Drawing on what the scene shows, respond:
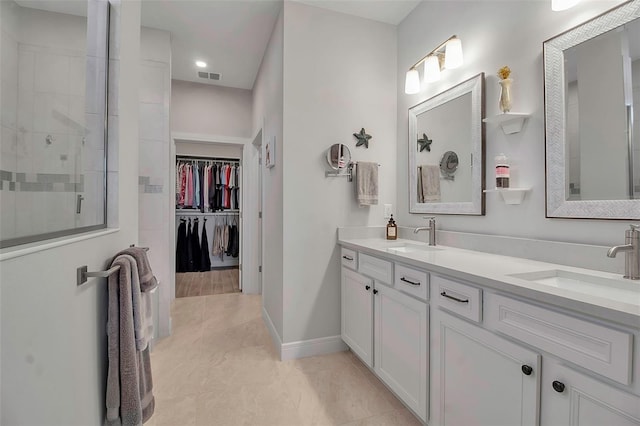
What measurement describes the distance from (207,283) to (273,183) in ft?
9.07

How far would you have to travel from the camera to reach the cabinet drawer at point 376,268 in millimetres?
1789

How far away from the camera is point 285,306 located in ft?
7.80

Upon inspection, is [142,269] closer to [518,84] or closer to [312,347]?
[312,347]

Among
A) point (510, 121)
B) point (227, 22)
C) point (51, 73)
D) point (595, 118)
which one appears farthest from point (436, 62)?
point (51, 73)

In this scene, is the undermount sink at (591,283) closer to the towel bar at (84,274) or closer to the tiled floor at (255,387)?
the tiled floor at (255,387)

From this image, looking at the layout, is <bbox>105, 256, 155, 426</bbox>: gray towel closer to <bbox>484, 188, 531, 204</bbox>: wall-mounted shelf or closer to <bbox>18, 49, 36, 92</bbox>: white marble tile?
<bbox>18, 49, 36, 92</bbox>: white marble tile

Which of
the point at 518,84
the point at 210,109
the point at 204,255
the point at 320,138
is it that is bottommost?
the point at 204,255

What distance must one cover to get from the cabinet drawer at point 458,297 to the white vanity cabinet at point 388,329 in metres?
0.10

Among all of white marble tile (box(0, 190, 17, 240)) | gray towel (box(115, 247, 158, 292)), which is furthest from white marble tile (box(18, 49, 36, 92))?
gray towel (box(115, 247, 158, 292))

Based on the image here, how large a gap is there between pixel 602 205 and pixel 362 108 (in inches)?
70.6

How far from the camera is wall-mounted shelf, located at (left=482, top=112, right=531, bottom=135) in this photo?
159 centimetres

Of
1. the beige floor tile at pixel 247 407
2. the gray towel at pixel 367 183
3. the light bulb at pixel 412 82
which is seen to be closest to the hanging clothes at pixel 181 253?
the beige floor tile at pixel 247 407

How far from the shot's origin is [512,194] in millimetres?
1630

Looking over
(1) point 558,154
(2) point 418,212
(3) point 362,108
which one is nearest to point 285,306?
(2) point 418,212
